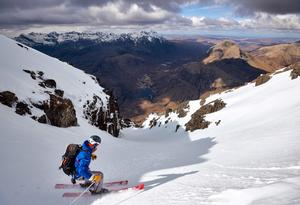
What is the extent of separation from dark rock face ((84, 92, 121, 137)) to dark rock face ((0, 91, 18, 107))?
16.7 meters

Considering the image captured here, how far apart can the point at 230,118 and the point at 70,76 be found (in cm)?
3018

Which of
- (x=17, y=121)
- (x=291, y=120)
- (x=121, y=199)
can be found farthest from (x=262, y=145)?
(x=17, y=121)

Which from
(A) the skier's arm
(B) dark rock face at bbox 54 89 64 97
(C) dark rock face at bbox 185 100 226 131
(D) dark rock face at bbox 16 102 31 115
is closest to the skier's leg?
(A) the skier's arm

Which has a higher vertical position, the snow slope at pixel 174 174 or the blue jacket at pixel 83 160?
the blue jacket at pixel 83 160

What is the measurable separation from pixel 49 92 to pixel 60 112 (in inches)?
172

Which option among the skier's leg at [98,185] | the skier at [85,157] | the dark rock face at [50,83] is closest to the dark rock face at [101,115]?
the dark rock face at [50,83]

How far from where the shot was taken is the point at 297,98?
4297cm

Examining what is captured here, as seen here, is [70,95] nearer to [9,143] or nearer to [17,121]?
[17,121]

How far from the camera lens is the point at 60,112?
40.0 meters

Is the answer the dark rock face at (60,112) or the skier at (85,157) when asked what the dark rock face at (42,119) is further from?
the skier at (85,157)

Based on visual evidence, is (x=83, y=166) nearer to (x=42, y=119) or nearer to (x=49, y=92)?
(x=42, y=119)

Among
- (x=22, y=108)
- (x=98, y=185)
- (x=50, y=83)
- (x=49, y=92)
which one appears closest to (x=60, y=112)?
(x=49, y=92)

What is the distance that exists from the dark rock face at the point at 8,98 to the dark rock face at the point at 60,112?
5306 millimetres

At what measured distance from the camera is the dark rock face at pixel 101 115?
51.5m
